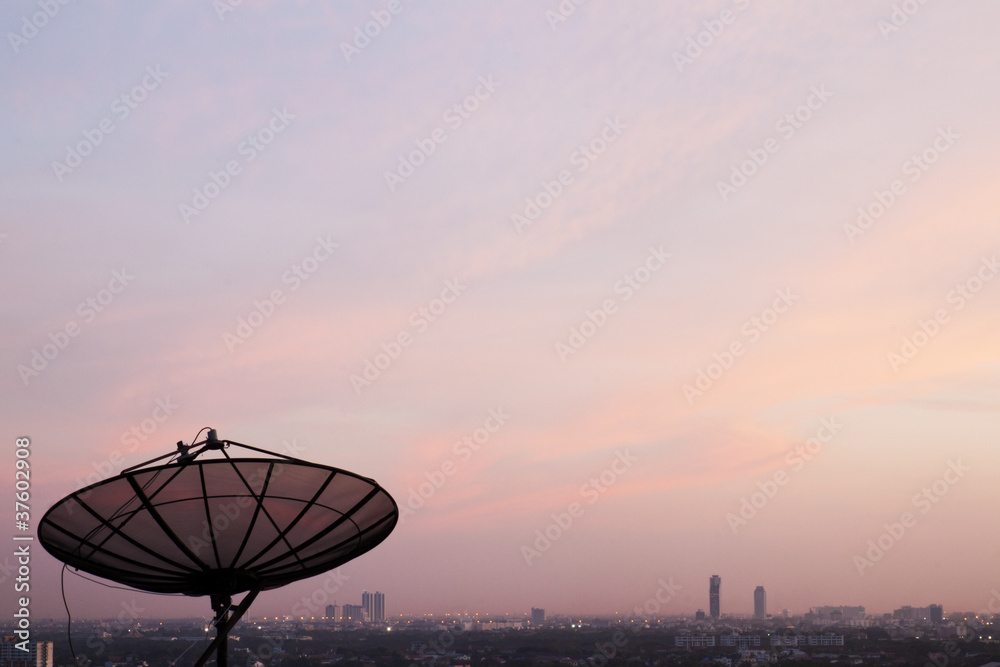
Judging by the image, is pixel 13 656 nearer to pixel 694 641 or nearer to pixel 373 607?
pixel 694 641

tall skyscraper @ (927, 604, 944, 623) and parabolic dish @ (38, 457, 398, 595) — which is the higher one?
parabolic dish @ (38, 457, 398, 595)

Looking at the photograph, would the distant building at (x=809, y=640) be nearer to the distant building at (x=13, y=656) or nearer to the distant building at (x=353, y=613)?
the distant building at (x=13, y=656)

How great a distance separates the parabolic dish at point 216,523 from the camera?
7.55 meters

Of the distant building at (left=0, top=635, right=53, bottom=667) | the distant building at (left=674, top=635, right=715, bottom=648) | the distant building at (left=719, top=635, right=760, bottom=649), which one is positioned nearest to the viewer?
the distant building at (left=0, top=635, right=53, bottom=667)

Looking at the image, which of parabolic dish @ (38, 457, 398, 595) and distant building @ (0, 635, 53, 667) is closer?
Answer: parabolic dish @ (38, 457, 398, 595)

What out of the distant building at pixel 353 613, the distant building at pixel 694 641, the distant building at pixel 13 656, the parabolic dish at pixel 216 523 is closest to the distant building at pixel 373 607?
the distant building at pixel 353 613

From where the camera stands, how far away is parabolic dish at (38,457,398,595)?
755 cm

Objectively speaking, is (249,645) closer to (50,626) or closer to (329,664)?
(329,664)

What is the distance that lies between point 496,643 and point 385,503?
290 ft

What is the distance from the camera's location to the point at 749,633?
105875 mm

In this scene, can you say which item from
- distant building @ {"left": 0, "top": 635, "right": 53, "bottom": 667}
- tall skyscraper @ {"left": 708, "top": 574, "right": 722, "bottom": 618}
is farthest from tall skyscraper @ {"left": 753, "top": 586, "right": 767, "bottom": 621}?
distant building @ {"left": 0, "top": 635, "right": 53, "bottom": 667}

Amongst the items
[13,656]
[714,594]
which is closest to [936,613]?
[714,594]

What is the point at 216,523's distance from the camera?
7.90m

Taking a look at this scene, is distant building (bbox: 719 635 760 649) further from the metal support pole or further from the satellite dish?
the metal support pole
